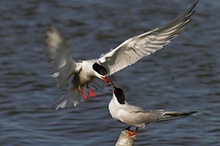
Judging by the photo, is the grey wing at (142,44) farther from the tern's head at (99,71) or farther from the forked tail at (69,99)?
the forked tail at (69,99)

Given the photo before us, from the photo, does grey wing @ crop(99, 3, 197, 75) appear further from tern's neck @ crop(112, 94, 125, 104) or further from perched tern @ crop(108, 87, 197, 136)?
perched tern @ crop(108, 87, 197, 136)

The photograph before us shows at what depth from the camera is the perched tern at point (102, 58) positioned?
7298 mm

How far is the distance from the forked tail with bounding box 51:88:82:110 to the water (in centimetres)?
102

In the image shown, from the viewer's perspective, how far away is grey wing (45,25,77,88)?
7043 mm

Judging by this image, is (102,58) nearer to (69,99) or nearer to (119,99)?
(69,99)

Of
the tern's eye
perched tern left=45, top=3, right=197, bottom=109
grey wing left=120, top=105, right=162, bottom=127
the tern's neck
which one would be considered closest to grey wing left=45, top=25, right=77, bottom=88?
perched tern left=45, top=3, right=197, bottom=109

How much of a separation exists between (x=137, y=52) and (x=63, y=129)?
199 cm

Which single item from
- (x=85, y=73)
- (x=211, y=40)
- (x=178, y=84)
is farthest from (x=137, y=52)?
(x=211, y=40)

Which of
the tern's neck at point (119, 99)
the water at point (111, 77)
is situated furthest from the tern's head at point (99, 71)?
the water at point (111, 77)

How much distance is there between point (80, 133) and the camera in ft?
30.6

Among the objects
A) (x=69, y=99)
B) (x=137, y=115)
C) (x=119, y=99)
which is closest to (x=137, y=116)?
(x=137, y=115)

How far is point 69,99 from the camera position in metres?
7.99

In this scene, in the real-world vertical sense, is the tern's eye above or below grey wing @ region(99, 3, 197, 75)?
below

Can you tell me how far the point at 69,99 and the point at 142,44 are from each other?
0.99 m
